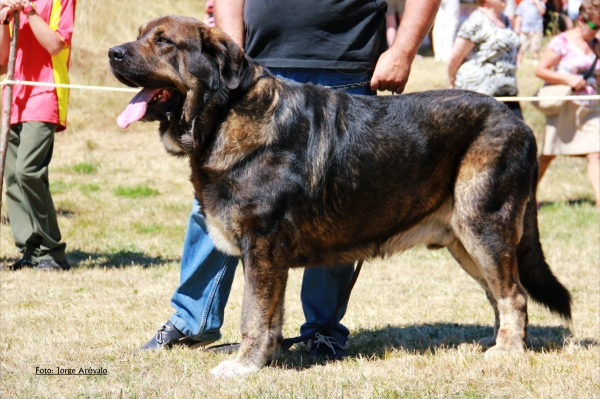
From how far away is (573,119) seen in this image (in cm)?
953

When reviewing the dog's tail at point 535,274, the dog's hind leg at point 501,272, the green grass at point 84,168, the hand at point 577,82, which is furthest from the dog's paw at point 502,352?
the green grass at point 84,168

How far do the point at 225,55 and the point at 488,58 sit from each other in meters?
5.75

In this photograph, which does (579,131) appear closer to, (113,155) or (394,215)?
(394,215)


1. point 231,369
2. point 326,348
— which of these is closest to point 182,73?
point 231,369

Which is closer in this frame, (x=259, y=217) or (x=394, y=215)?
(x=259, y=217)

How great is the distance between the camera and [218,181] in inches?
152

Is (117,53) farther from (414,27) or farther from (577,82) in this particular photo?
(577,82)

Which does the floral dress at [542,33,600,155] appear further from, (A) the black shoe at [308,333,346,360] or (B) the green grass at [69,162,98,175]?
(B) the green grass at [69,162,98,175]

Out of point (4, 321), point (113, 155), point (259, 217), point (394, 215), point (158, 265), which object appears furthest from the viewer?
point (113, 155)

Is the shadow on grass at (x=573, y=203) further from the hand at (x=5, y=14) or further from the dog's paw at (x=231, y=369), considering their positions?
the dog's paw at (x=231, y=369)

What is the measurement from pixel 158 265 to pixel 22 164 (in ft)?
4.94

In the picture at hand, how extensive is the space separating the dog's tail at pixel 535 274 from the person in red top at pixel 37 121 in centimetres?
419

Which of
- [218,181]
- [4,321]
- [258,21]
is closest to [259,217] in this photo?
[218,181]

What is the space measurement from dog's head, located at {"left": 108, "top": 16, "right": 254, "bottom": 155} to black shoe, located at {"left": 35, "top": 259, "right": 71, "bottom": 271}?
3450 millimetres
